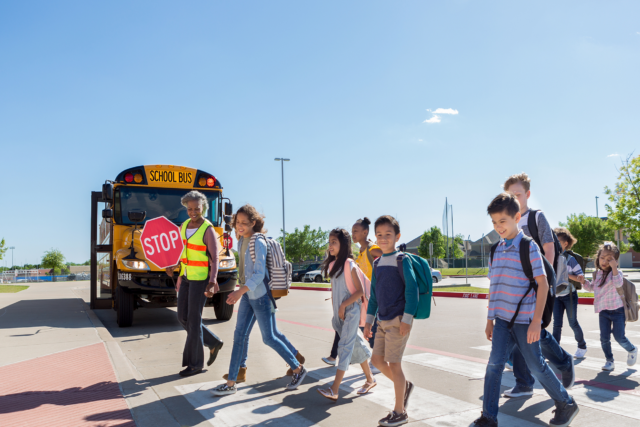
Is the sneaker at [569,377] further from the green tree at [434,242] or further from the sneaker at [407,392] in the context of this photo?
the green tree at [434,242]

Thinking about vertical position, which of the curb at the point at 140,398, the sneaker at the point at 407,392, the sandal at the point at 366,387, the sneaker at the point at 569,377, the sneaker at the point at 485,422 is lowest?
the sandal at the point at 366,387

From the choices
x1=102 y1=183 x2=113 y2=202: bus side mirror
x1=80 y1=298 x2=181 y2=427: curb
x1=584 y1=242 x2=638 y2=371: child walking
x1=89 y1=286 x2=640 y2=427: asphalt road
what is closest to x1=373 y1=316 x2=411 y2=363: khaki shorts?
x1=89 y1=286 x2=640 y2=427: asphalt road

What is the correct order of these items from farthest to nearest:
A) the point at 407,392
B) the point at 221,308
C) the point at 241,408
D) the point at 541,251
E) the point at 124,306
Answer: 1. the point at 221,308
2. the point at 124,306
3. the point at 541,251
4. the point at 241,408
5. the point at 407,392

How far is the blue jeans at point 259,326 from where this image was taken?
4.55 metres

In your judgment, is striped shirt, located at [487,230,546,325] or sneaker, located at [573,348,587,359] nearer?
striped shirt, located at [487,230,546,325]

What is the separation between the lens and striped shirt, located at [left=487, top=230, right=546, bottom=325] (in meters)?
3.36

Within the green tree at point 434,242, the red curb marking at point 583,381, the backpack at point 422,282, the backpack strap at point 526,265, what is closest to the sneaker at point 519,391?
the red curb marking at point 583,381

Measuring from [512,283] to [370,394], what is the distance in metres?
1.88

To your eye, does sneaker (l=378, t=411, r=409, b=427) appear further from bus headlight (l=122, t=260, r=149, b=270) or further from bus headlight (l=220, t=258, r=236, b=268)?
bus headlight (l=122, t=260, r=149, b=270)

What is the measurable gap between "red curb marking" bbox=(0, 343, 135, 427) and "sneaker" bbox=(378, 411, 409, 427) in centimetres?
190

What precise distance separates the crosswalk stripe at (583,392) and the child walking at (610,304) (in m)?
1.07

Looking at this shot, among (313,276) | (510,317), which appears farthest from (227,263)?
(313,276)

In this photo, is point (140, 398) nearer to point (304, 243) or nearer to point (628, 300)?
point (628, 300)

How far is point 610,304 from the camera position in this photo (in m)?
5.60
